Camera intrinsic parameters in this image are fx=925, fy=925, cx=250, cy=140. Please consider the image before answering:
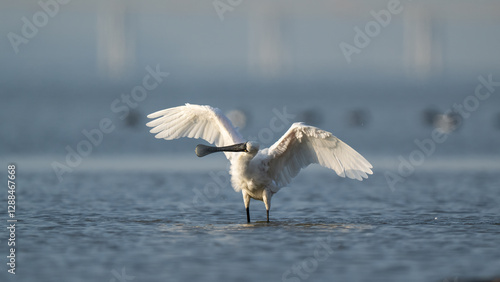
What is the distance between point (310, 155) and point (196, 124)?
224 centimetres

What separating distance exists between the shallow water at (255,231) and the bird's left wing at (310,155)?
817mm

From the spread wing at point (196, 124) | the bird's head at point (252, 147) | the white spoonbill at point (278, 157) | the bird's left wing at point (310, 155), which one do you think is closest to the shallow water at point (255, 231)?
the white spoonbill at point (278, 157)

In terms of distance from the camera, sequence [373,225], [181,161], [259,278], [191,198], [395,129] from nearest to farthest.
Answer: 1. [259,278]
2. [373,225]
3. [191,198]
4. [181,161]
5. [395,129]

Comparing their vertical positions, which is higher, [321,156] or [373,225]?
[321,156]

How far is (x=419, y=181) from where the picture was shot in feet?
68.6

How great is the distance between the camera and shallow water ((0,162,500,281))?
10.5 m

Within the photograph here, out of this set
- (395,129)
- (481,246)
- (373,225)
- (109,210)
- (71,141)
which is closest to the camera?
(481,246)

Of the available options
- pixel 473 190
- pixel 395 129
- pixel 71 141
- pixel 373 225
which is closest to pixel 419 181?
pixel 473 190

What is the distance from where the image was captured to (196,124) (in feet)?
51.7

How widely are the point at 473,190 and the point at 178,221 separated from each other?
23.2 ft

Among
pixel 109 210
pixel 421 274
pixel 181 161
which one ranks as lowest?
pixel 421 274

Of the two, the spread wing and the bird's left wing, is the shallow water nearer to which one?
the bird's left wing

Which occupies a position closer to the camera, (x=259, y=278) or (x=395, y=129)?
(x=259, y=278)

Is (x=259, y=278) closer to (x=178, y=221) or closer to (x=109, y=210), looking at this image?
(x=178, y=221)
